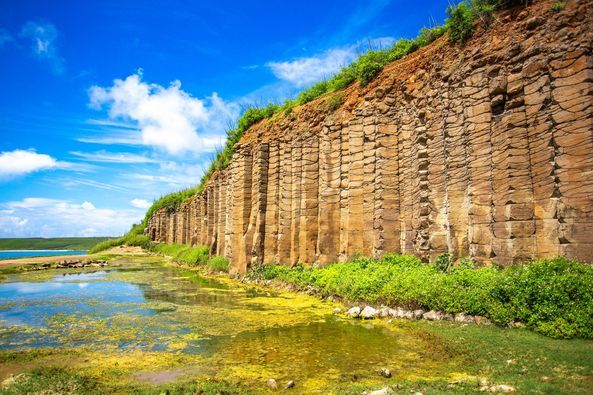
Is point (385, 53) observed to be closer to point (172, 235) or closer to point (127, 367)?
point (127, 367)

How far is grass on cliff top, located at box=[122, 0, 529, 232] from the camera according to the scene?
587 inches

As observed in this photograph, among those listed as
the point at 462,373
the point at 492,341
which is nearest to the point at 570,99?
the point at 492,341

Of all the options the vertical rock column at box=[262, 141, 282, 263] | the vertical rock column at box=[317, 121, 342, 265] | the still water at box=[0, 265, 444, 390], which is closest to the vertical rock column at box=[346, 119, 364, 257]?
the vertical rock column at box=[317, 121, 342, 265]

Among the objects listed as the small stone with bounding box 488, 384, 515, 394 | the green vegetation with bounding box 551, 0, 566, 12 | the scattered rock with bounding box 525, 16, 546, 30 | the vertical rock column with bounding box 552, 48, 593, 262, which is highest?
the green vegetation with bounding box 551, 0, 566, 12

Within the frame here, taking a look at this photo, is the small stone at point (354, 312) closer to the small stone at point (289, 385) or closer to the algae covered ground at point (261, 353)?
the algae covered ground at point (261, 353)

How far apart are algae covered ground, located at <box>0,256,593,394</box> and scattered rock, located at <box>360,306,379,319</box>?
458 millimetres

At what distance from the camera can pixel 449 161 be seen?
13.6 metres

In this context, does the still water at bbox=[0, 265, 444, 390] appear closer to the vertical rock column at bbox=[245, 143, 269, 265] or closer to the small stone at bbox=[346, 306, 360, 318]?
the small stone at bbox=[346, 306, 360, 318]

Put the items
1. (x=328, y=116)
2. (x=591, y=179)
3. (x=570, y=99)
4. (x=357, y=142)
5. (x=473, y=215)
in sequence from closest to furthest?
(x=591, y=179), (x=570, y=99), (x=473, y=215), (x=357, y=142), (x=328, y=116)

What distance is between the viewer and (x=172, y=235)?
171 feet

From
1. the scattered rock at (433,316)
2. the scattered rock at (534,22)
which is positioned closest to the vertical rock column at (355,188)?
the scattered rock at (433,316)

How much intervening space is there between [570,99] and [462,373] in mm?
7301

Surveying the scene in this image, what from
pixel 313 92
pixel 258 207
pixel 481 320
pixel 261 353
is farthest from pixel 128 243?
pixel 481 320

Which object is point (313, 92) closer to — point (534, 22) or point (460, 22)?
point (460, 22)
